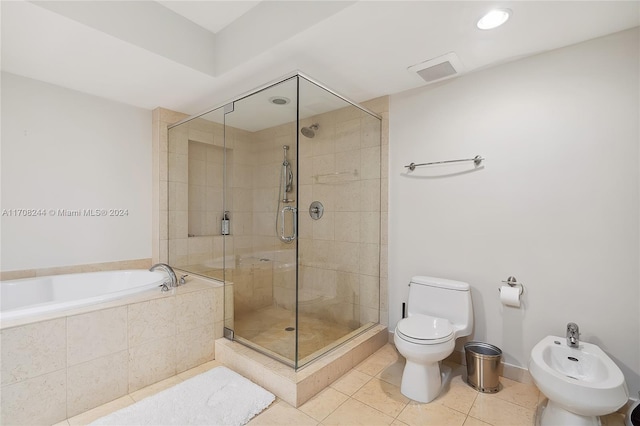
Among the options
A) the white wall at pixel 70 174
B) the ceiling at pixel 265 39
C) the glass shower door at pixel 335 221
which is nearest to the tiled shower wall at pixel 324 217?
the glass shower door at pixel 335 221

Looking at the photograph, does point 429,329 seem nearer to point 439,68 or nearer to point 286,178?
point 286,178

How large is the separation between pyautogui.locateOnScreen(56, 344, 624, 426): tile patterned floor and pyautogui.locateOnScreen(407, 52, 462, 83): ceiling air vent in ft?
7.37

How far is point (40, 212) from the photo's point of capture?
7.98 ft

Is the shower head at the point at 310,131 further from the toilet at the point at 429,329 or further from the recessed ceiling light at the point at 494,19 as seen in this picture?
the toilet at the point at 429,329

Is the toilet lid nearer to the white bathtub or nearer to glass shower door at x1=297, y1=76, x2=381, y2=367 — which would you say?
glass shower door at x1=297, y1=76, x2=381, y2=367

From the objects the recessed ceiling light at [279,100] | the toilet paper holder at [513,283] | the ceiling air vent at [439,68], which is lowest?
the toilet paper holder at [513,283]

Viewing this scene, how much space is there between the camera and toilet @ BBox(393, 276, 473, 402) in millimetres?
1848

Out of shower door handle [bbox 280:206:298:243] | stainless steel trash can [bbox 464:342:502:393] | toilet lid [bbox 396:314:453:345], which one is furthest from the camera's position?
shower door handle [bbox 280:206:298:243]

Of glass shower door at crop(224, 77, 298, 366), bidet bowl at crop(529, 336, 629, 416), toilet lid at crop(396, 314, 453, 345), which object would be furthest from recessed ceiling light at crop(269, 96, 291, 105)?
bidet bowl at crop(529, 336, 629, 416)

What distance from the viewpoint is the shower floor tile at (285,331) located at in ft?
6.93

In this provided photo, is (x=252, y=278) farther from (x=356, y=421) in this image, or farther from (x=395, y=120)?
(x=395, y=120)

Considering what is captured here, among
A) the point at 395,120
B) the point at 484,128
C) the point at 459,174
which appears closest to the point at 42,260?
the point at 395,120

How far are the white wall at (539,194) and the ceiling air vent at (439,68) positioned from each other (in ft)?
0.41

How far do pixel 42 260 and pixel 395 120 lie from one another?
320 centimetres
